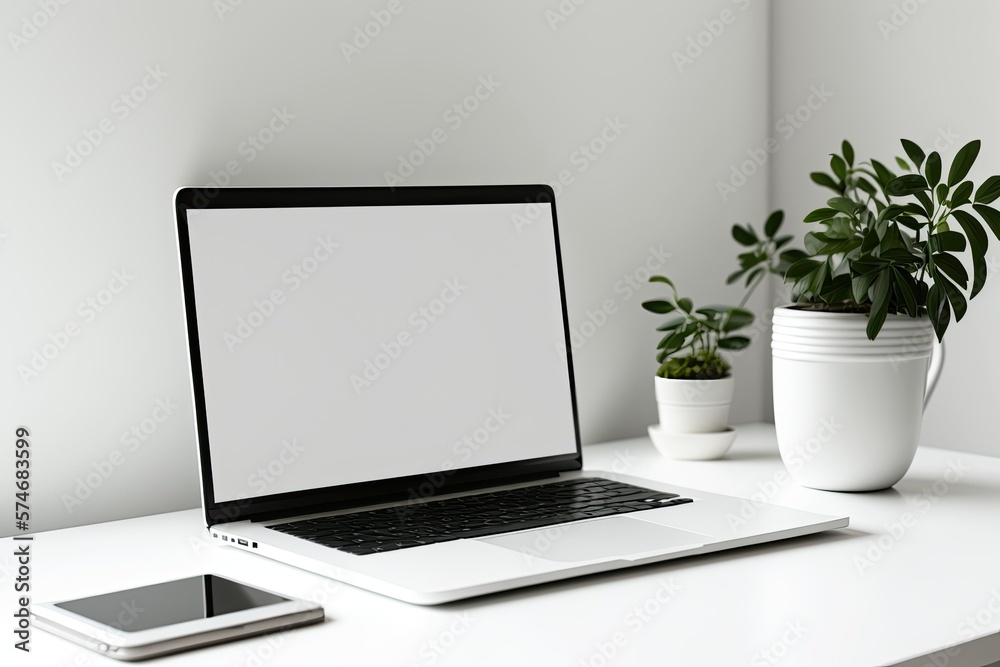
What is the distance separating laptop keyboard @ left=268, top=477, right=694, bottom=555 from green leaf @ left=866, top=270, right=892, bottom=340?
0.26 meters

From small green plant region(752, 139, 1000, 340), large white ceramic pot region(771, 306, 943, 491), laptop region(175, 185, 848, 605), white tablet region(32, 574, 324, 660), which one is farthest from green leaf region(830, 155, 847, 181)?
white tablet region(32, 574, 324, 660)

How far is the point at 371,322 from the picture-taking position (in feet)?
3.77

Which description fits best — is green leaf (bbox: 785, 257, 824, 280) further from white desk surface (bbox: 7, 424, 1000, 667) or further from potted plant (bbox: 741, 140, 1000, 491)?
white desk surface (bbox: 7, 424, 1000, 667)

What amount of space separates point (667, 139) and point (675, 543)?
793 mm

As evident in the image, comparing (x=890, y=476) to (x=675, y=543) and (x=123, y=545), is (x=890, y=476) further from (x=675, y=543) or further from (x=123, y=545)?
(x=123, y=545)

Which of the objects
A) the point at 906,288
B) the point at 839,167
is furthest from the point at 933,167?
the point at 839,167

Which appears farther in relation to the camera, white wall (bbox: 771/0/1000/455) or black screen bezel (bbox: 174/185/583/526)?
white wall (bbox: 771/0/1000/455)

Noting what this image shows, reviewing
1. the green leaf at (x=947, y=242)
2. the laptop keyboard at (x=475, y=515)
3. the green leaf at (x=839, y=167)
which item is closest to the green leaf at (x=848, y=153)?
the green leaf at (x=839, y=167)

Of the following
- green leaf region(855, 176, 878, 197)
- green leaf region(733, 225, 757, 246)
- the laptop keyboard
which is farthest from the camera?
green leaf region(733, 225, 757, 246)

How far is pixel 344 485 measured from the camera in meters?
1.10

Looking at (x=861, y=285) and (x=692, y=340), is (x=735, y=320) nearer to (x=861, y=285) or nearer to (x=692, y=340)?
(x=692, y=340)

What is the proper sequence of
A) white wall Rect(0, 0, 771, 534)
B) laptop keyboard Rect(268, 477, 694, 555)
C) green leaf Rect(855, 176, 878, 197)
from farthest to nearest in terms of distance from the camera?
1. green leaf Rect(855, 176, 878, 197)
2. white wall Rect(0, 0, 771, 534)
3. laptop keyboard Rect(268, 477, 694, 555)

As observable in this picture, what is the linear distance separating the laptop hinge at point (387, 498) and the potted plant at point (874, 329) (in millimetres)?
301

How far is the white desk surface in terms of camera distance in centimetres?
69
